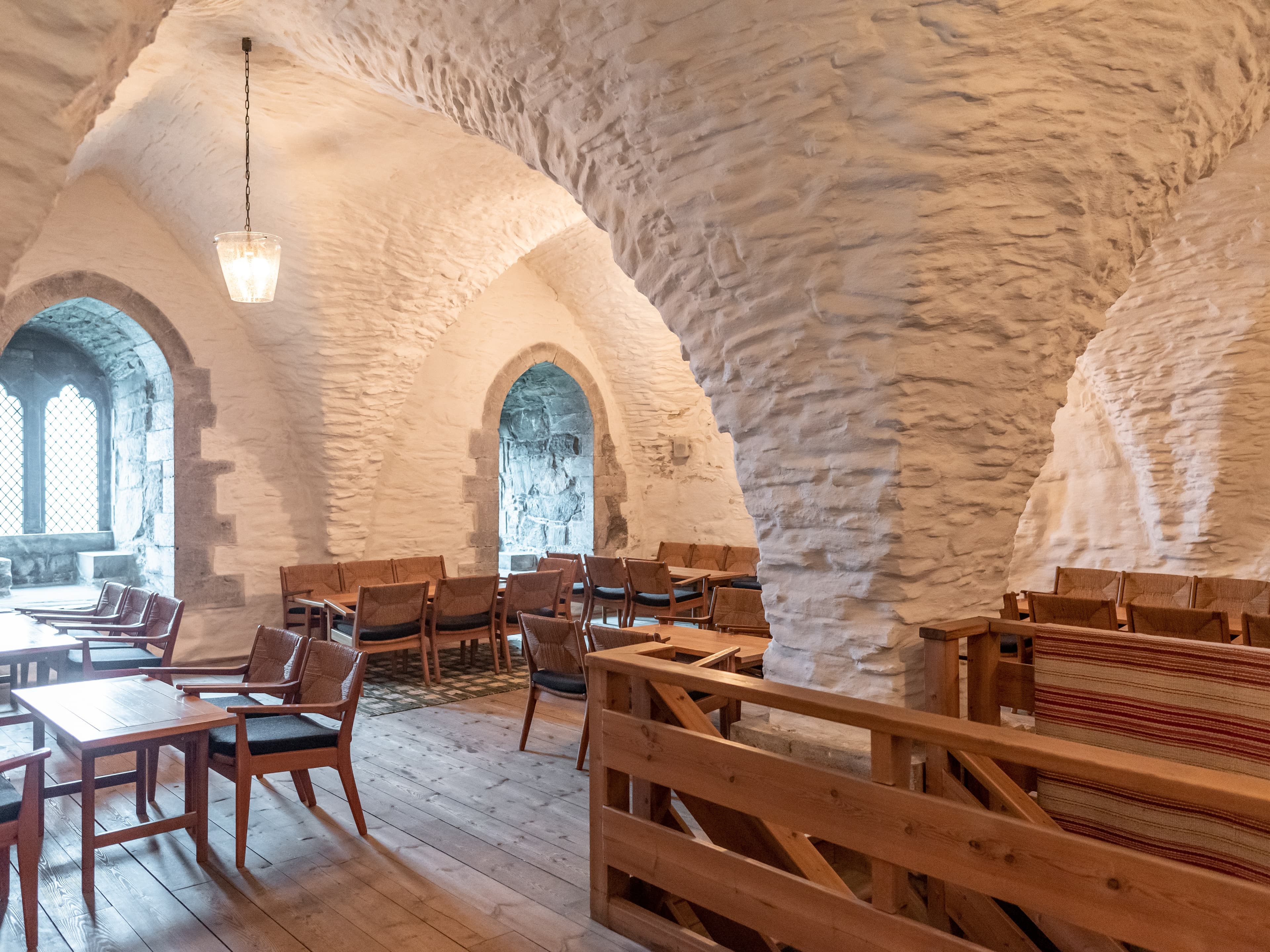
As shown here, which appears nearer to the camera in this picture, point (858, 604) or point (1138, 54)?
point (1138, 54)

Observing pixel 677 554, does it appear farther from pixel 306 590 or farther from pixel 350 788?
pixel 350 788

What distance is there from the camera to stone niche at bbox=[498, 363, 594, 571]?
30.3 ft

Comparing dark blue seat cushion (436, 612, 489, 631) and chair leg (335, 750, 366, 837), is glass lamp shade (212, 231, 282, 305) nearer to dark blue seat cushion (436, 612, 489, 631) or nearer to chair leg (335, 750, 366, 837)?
dark blue seat cushion (436, 612, 489, 631)

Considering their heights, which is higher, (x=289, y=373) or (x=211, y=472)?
(x=289, y=373)

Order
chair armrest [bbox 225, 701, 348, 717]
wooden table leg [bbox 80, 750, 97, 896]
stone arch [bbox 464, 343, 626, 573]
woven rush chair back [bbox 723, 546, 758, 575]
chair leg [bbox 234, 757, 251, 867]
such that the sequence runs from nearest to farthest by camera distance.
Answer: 1. wooden table leg [bbox 80, 750, 97, 896]
2. chair leg [bbox 234, 757, 251, 867]
3. chair armrest [bbox 225, 701, 348, 717]
4. woven rush chair back [bbox 723, 546, 758, 575]
5. stone arch [bbox 464, 343, 626, 573]

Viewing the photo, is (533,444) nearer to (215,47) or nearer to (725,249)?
(215,47)

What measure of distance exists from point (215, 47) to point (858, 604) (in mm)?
4437

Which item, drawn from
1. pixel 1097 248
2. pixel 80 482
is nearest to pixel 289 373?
pixel 80 482

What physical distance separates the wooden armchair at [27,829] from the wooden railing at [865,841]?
157 cm

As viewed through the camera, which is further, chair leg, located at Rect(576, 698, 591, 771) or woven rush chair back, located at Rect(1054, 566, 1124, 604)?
woven rush chair back, located at Rect(1054, 566, 1124, 604)

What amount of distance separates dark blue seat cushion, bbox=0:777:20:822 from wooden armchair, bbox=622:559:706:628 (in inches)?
166

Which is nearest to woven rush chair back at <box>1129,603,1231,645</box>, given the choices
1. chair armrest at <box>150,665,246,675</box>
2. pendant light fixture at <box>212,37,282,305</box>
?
chair armrest at <box>150,665,246,675</box>

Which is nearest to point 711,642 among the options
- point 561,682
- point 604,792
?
point 561,682

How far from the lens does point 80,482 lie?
868cm
